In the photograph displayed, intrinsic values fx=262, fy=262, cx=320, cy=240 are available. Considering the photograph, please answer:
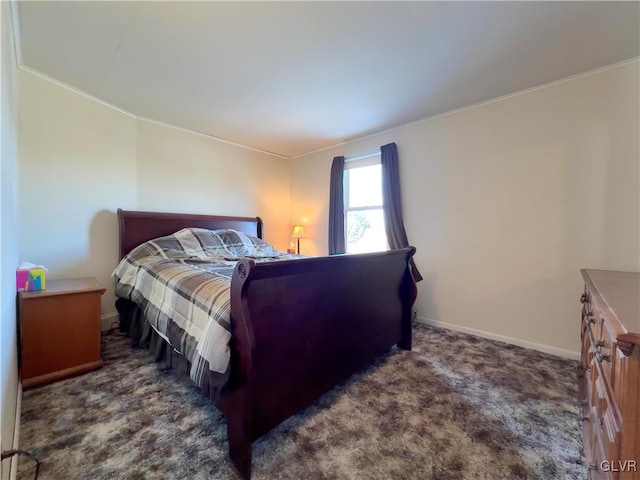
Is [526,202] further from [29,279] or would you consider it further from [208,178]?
[29,279]

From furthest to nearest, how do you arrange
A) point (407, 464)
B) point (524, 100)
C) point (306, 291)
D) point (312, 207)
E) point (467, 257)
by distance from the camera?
point (312, 207)
point (467, 257)
point (524, 100)
point (306, 291)
point (407, 464)

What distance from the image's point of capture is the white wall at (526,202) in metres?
2.04

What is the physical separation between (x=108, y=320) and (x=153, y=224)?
1072 mm

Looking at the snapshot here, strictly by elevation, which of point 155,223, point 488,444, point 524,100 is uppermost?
point 524,100

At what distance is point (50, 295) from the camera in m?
1.79

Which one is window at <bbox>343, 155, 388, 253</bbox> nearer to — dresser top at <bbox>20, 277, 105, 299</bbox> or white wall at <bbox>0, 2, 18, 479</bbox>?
dresser top at <bbox>20, 277, 105, 299</bbox>

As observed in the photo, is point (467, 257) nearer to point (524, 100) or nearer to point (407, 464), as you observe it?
point (524, 100)

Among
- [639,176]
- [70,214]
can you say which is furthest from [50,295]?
[639,176]

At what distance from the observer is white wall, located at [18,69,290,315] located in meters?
2.22

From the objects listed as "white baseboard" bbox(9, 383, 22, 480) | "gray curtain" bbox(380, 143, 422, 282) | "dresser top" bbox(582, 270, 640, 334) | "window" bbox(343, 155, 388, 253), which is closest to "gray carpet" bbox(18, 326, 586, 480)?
"white baseboard" bbox(9, 383, 22, 480)

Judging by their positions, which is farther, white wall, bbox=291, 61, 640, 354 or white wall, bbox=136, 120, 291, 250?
white wall, bbox=136, 120, 291, 250

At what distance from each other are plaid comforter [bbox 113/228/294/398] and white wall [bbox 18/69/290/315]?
0.42 metres

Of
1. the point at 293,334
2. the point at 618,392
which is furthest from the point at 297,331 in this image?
the point at 618,392

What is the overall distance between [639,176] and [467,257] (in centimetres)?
133
